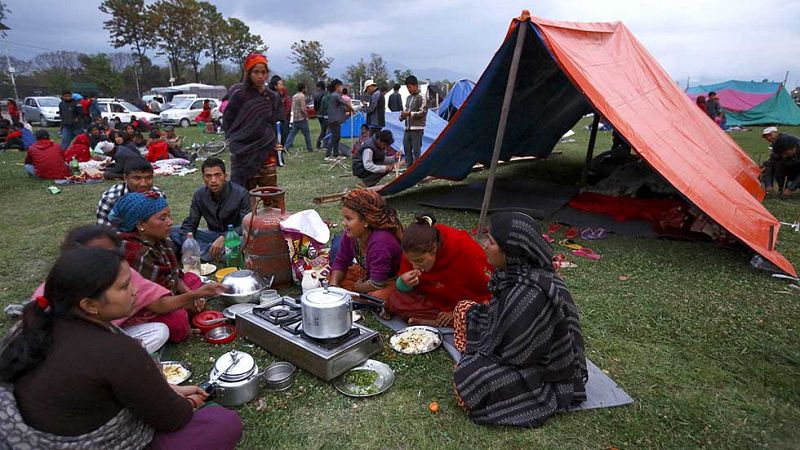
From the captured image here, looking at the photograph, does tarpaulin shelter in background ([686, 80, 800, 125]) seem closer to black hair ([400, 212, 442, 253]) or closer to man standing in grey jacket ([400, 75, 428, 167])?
man standing in grey jacket ([400, 75, 428, 167])

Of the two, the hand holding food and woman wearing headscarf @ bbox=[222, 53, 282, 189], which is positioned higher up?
woman wearing headscarf @ bbox=[222, 53, 282, 189]

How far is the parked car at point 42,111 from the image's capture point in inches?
776

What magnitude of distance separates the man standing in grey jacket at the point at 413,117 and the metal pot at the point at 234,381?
20.6 ft

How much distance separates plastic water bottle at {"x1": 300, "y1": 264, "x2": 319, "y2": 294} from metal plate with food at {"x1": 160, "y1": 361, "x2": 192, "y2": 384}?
111 cm

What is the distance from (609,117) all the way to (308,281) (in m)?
3.17

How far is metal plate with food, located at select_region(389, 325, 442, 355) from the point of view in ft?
9.68

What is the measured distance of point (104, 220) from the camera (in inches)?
140

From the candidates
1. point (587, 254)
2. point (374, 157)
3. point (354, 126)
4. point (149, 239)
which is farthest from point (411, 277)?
point (354, 126)

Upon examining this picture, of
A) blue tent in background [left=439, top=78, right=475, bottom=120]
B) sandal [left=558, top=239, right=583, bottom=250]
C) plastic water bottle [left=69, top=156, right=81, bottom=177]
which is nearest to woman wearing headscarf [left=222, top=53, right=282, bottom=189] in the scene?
sandal [left=558, top=239, right=583, bottom=250]

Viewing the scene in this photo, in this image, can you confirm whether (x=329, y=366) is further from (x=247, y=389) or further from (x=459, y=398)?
(x=459, y=398)

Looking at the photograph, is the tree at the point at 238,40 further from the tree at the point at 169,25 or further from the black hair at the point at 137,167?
the black hair at the point at 137,167

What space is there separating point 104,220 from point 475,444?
320cm

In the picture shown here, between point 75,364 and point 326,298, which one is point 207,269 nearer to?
point 326,298

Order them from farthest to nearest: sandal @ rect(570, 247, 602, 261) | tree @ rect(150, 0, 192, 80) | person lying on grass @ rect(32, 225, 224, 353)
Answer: tree @ rect(150, 0, 192, 80)
sandal @ rect(570, 247, 602, 261)
person lying on grass @ rect(32, 225, 224, 353)
